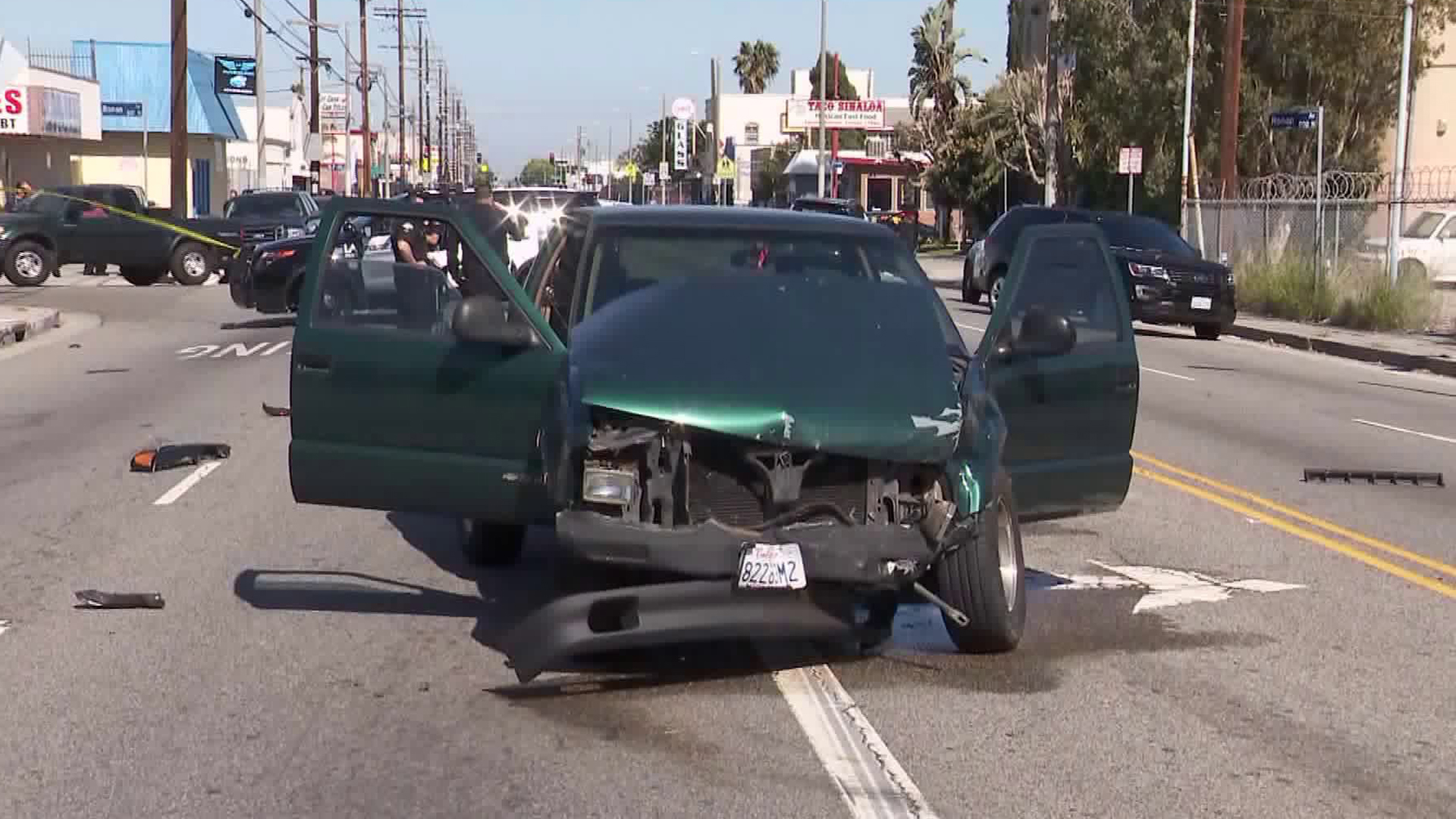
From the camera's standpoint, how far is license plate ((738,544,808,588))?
6219mm

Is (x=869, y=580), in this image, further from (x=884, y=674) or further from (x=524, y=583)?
(x=524, y=583)

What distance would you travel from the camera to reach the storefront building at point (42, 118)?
5056 cm

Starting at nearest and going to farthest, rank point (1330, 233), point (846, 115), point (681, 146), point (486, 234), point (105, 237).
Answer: point (486, 234)
point (1330, 233)
point (105, 237)
point (846, 115)
point (681, 146)

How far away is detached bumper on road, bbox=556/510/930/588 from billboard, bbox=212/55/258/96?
55369 millimetres

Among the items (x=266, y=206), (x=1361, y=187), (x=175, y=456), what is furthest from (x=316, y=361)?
(x=1361, y=187)

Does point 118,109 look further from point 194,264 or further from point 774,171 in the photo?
point 774,171

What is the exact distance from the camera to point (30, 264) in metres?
34.5

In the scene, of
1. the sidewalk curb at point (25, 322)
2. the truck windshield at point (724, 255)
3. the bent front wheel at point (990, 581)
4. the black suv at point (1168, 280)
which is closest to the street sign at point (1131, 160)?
the black suv at point (1168, 280)

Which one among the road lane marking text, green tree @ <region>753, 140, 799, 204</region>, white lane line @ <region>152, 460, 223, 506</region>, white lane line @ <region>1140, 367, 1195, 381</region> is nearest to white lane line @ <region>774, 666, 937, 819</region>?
white lane line @ <region>152, 460, 223, 506</region>

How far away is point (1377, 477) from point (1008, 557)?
6273mm

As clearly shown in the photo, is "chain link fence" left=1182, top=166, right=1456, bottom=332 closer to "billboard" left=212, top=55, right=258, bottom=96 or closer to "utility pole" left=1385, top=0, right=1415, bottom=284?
"utility pole" left=1385, top=0, right=1415, bottom=284

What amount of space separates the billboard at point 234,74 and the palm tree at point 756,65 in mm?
84738

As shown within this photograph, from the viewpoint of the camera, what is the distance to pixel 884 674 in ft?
23.0

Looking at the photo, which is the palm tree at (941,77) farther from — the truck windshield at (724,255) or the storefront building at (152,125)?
the truck windshield at (724,255)
